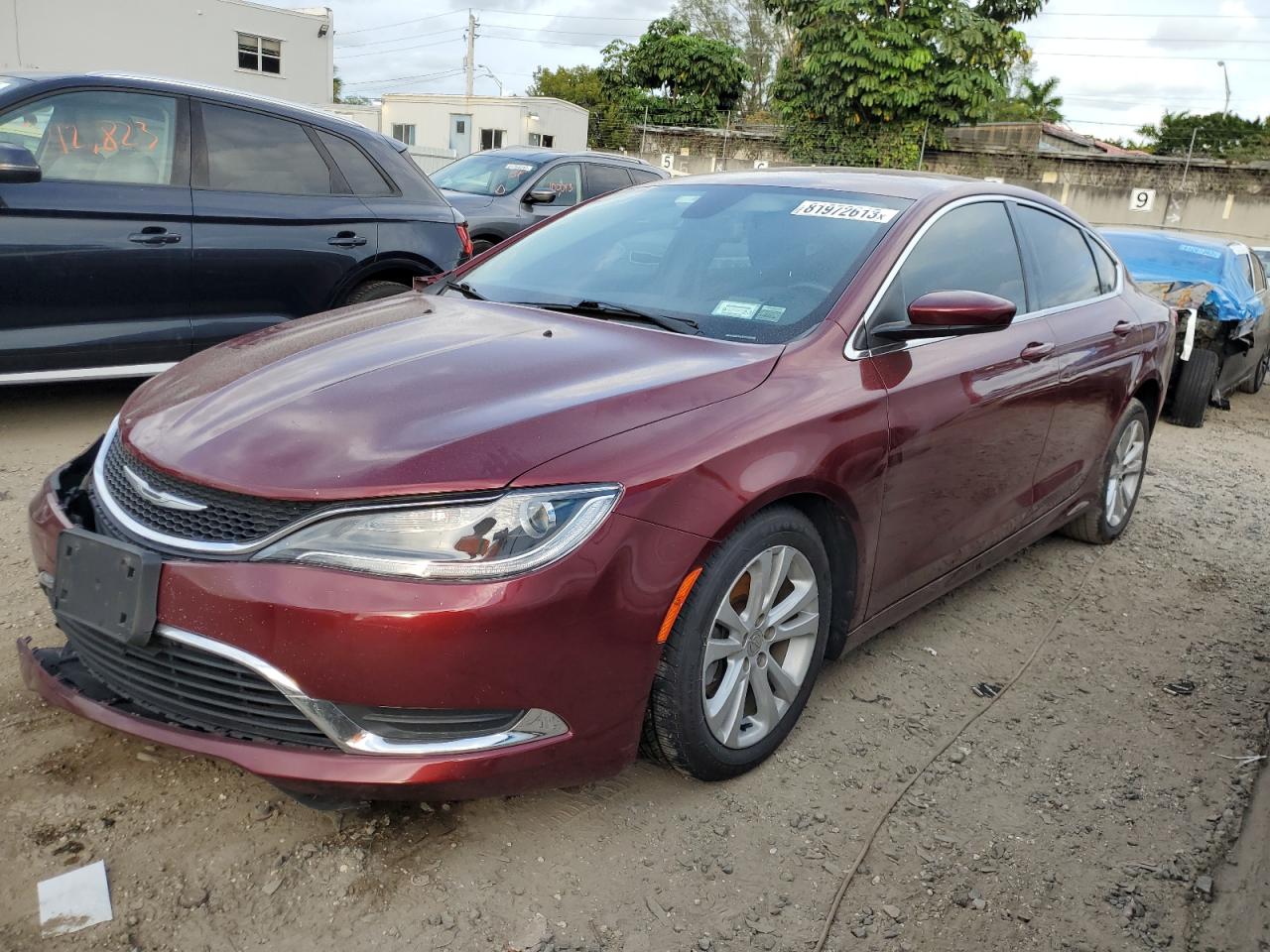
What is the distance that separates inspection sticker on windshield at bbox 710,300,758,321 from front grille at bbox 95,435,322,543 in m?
1.41

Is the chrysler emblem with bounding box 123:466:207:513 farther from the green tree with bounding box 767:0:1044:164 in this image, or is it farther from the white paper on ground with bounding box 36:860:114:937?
the green tree with bounding box 767:0:1044:164

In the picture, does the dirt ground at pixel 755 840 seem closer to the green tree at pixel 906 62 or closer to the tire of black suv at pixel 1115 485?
the tire of black suv at pixel 1115 485

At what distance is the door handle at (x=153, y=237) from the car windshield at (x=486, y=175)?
5785mm

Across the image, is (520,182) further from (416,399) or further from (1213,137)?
(1213,137)

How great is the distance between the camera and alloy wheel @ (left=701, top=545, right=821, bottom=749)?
2617mm

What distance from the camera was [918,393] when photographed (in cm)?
310

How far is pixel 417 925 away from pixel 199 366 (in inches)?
64.5

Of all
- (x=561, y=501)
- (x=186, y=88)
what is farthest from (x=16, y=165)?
(x=561, y=501)

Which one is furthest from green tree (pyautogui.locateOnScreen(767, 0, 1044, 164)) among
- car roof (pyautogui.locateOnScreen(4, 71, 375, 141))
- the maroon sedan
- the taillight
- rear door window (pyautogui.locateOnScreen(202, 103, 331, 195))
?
the maroon sedan

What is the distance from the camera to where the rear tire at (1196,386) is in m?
8.48

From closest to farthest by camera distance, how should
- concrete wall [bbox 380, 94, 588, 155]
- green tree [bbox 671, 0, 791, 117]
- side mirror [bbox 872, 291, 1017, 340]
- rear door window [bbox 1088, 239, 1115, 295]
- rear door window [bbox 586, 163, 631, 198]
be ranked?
side mirror [bbox 872, 291, 1017, 340], rear door window [bbox 1088, 239, 1115, 295], rear door window [bbox 586, 163, 631, 198], concrete wall [bbox 380, 94, 588, 155], green tree [bbox 671, 0, 791, 117]

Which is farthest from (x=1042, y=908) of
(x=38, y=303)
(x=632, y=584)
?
(x=38, y=303)

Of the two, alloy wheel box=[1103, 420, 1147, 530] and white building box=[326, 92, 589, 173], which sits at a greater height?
white building box=[326, 92, 589, 173]

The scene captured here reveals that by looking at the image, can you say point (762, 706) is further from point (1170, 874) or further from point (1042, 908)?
point (1170, 874)
